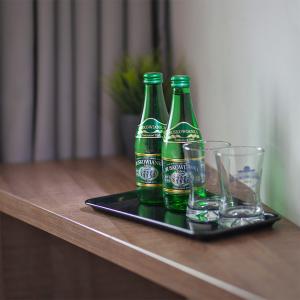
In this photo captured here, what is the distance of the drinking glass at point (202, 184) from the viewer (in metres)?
1.13

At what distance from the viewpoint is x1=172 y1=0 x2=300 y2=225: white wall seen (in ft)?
3.80

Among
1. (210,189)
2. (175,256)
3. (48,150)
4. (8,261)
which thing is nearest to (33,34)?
(48,150)

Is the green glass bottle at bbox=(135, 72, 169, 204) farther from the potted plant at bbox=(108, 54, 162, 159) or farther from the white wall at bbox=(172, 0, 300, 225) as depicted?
the potted plant at bbox=(108, 54, 162, 159)

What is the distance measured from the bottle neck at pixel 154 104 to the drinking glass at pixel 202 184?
5.7 inches

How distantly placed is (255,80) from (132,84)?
0.57m

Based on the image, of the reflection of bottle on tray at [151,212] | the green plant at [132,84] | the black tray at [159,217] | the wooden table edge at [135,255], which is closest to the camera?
the wooden table edge at [135,255]

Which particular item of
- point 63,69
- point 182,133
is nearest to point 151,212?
point 182,133

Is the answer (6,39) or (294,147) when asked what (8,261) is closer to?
(6,39)

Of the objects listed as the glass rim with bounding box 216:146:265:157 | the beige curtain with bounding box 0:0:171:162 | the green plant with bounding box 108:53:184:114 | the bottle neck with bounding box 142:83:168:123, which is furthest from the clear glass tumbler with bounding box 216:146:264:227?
the beige curtain with bounding box 0:0:171:162

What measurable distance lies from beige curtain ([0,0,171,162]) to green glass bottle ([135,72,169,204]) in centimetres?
71

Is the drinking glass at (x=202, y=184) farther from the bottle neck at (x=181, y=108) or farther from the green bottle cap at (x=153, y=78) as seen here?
the green bottle cap at (x=153, y=78)

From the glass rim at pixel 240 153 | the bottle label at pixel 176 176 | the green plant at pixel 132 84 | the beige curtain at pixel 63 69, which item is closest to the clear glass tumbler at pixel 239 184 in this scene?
the glass rim at pixel 240 153

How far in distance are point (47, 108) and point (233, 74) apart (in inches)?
27.9

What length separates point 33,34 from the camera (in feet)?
6.32
